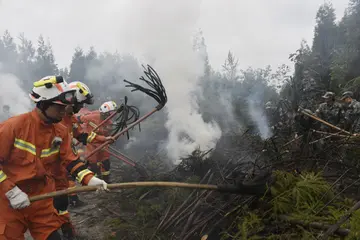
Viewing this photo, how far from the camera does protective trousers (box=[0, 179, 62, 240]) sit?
2.55 m

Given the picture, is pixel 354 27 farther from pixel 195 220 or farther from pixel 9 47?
pixel 9 47

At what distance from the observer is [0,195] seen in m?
2.57

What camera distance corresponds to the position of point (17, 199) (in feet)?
7.93

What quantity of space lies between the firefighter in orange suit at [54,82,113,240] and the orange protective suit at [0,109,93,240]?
19.1 inches

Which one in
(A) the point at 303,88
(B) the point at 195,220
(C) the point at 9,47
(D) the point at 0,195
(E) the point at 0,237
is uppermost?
(C) the point at 9,47

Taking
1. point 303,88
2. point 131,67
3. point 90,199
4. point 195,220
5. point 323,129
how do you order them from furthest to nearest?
point 131,67 → point 303,88 → point 323,129 → point 90,199 → point 195,220

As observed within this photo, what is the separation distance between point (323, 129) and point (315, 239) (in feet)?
16.7

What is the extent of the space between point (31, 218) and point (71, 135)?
6.90 feet

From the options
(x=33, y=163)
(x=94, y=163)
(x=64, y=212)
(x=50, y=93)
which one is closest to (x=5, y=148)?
(x=33, y=163)

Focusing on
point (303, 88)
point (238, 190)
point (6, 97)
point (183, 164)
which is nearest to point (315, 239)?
point (238, 190)

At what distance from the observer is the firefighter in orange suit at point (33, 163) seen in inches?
98.6

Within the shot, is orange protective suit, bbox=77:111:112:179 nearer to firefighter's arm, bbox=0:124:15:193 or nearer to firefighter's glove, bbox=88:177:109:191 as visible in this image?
firefighter's glove, bbox=88:177:109:191

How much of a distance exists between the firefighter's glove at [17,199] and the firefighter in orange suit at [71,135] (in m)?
1.01

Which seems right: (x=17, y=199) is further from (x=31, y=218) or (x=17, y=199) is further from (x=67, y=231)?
(x=67, y=231)
